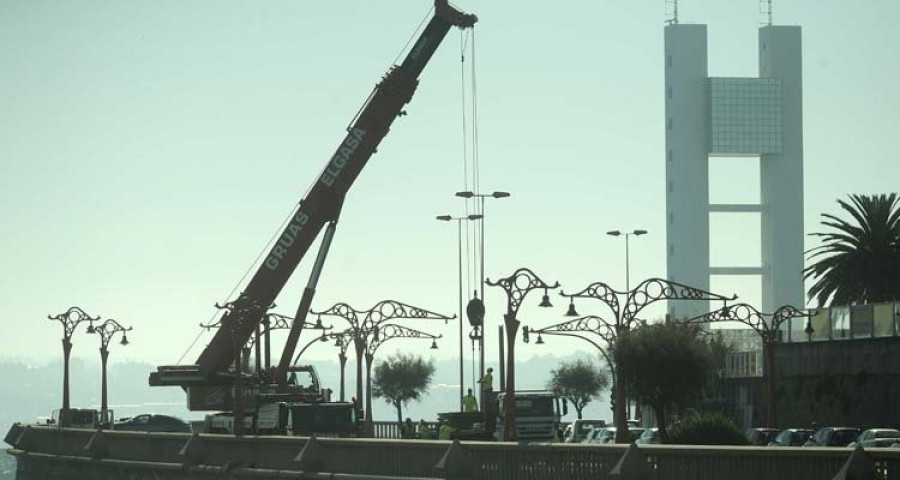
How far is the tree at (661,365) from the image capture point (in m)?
61.0

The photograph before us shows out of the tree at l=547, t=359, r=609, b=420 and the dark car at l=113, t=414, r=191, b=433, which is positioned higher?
the tree at l=547, t=359, r=609, b=420

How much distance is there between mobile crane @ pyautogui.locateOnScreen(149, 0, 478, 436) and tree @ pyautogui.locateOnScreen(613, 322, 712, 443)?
40.0 ft

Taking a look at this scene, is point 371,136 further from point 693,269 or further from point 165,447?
point 693,269

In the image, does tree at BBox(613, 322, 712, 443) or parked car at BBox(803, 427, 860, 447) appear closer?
parked car at BBox(803, 427, 860, 447)

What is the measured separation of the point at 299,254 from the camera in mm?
56781

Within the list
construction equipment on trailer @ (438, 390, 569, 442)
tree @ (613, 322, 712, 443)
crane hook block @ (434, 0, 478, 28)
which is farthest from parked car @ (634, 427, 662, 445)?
crane hook block @ (434, 0, 478, 28)

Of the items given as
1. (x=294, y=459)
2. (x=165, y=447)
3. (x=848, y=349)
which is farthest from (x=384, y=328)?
(x=294, y=459)

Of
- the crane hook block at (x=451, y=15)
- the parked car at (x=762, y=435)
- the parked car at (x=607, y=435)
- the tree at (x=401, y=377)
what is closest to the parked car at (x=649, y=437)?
the parked car at (x=607, y=435)

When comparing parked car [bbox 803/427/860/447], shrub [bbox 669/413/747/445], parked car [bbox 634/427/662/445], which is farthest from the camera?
parked car [bbox 634/427/662/445]

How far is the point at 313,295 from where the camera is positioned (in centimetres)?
5847

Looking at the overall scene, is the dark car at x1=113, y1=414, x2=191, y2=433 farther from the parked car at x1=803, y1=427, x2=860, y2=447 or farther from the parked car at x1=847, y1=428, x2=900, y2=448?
the parked car at x1=847, y1=428, x2=900, y2=448

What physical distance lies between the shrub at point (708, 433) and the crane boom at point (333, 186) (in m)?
18.1

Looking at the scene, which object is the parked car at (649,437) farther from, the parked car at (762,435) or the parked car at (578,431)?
the parked car at (578,431)

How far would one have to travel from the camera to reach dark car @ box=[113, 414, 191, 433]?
7329cm
